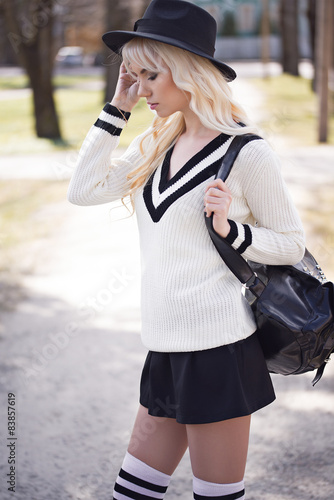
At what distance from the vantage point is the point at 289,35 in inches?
1225

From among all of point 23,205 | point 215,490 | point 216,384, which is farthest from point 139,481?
point 23,205

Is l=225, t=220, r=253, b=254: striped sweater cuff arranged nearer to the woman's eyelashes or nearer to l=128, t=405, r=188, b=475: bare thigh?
the woman's eyelashes

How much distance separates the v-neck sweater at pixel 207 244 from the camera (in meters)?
2.06

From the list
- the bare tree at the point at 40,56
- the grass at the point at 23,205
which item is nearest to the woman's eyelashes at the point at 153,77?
the grass at the point at 23,205

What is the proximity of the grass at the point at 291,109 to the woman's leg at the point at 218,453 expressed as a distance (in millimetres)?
12049

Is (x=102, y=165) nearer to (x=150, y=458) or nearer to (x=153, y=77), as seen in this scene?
(x=153, y=77)

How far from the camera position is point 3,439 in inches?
145

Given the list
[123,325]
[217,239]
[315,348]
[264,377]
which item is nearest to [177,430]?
[264,377]

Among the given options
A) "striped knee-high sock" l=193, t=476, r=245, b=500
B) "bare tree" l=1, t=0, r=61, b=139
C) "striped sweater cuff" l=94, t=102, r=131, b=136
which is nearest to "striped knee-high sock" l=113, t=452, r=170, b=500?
"striped knee-high sock" l=193, t=476, r=245, b=500

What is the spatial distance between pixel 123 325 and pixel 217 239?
3.38m

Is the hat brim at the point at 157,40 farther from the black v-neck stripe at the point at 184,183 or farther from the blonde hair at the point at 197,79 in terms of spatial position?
the black v-neck stripe at the point at 184,183

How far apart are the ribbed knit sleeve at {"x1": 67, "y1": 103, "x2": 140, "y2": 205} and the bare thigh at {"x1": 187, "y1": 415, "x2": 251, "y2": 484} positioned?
2.68 feet

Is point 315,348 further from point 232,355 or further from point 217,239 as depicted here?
Result: point 217,239

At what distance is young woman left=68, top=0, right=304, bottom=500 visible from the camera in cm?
206
